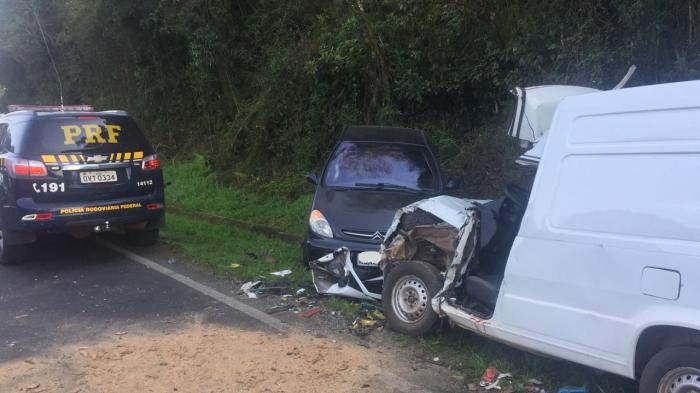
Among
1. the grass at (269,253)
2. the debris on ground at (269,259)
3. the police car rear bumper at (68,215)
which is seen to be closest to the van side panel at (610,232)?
the grass at (269,253)

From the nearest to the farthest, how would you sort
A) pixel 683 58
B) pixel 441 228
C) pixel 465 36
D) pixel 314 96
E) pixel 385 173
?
pixel 441 228, pixel 683 58, pixel 385 173, pixel 465 36, pixel 314 96

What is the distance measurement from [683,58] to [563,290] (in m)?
4.18

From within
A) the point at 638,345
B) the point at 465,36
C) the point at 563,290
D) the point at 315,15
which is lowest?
the point at 638,345

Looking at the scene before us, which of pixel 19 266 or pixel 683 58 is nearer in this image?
pixel 683 58

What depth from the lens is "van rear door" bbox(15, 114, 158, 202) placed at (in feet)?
22.5

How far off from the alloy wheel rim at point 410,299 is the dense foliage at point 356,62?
155 inches

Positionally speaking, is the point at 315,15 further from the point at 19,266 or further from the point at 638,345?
the point at 638,345

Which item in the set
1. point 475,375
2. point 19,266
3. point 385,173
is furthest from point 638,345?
point 19,266

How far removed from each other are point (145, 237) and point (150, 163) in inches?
49.4

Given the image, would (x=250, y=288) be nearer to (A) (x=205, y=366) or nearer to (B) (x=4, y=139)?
(A) (x=205, y=366)

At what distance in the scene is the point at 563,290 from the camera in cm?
371

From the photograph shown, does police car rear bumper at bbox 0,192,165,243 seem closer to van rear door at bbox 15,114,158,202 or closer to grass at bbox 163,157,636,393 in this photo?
van rear door at bbox 15,114,158,202

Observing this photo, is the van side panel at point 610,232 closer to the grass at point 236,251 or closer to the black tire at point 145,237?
the grass at point 236,251

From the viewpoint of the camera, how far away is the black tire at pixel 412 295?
484 cm
